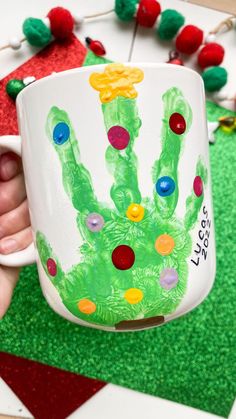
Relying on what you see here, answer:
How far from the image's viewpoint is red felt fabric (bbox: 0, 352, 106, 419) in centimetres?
66

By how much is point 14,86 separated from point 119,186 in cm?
34

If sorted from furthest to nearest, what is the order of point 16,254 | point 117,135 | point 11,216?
1. point 11,216
2. point 16,254
3. point 117,135

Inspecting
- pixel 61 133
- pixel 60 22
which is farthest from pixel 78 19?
pixel 61 133

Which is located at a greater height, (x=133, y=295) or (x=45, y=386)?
(x=133, y=295)

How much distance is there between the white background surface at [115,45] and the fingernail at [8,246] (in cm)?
23

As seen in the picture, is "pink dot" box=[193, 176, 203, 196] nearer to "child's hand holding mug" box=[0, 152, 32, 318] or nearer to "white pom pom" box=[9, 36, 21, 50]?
"child's hand holding mug" box=[0, 152, 32, 318]

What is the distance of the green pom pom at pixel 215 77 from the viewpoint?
663 millimetres

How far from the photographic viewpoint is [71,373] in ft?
2.19

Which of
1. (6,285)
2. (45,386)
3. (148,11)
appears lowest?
(45,386)

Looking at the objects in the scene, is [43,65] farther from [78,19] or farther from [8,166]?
[8,166]

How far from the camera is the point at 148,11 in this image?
2.18 feet

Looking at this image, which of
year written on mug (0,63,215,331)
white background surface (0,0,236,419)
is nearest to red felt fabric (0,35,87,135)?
white background surface (0,0,236,419)

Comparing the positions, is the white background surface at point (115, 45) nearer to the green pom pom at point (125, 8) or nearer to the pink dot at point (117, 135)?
the green pom pom at point (125, 8)

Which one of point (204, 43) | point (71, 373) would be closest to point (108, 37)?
point (204, 43)
